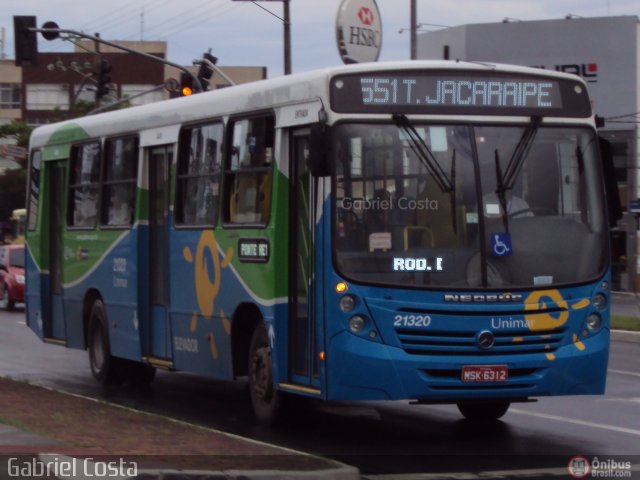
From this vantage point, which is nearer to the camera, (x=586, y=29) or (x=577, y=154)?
(x=577, y=154)

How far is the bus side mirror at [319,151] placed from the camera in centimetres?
1073

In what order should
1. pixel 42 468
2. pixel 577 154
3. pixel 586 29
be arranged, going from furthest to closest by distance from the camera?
1. pixel 586 29
2. pixel 577 154
3. pixel 42 468

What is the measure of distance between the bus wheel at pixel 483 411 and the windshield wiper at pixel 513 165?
7.84 feet

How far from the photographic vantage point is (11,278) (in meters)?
34.4

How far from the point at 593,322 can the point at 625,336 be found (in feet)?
46.0

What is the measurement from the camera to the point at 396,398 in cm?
1061

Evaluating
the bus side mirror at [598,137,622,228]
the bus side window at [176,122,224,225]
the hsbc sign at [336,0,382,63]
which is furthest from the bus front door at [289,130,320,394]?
the hsbc sign at [336,0,382,63]

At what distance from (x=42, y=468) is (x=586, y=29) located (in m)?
40.3

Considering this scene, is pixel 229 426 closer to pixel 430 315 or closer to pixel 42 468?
pixel 430 315

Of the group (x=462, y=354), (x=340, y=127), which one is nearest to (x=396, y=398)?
(x=462, y=354)

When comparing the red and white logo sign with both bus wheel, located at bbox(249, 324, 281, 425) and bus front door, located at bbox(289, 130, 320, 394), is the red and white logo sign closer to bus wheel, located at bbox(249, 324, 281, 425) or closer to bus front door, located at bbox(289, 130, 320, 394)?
bus wheel, located at bbox(249, 324, 281, 425)

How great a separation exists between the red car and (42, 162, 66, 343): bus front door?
1611cm

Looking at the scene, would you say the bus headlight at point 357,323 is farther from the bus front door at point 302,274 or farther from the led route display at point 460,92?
the led route display at point 460,92

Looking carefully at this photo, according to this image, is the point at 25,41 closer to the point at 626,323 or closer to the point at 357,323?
the point at 626,323
